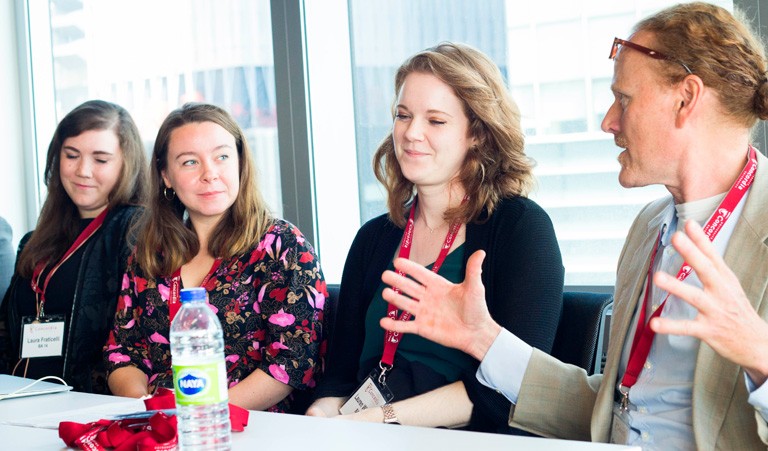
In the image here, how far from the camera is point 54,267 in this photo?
3504 mm

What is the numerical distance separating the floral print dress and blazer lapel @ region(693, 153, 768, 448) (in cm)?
138

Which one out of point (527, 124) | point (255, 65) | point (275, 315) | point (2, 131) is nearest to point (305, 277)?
point (275, 315)

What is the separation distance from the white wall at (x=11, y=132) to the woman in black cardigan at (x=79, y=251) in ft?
6.10

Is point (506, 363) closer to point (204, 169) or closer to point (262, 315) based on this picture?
point (262, 315)

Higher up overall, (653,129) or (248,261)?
(653,129)

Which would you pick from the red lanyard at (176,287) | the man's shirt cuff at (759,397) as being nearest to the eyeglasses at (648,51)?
the man's shirt cuff at (759,397)

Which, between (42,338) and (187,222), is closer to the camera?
(187,222)

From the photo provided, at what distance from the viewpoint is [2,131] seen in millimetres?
5422

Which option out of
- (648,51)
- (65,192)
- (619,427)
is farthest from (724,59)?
(65,192)

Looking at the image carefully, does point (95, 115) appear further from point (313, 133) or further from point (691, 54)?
point (691, 54)

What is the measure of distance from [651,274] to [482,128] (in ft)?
2.85

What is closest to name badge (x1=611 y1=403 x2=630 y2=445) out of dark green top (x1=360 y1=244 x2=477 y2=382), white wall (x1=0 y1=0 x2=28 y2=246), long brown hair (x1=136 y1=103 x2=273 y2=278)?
dark green top (x1=360 y1=244 x2=477 y2=382)

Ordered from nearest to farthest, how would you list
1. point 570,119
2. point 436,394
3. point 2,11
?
1. point 436,394
2. point 570,119
3. point 2,11

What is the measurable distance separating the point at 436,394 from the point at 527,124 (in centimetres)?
149
